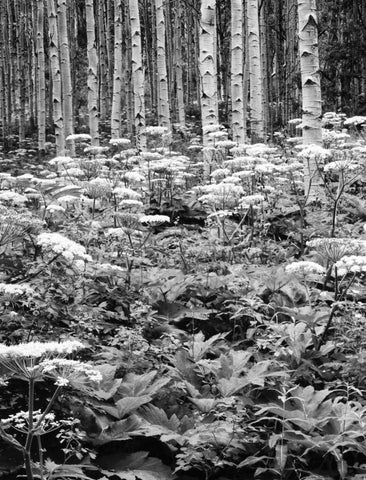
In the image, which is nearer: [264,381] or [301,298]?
[264,381]

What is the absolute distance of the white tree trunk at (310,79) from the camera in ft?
22.7

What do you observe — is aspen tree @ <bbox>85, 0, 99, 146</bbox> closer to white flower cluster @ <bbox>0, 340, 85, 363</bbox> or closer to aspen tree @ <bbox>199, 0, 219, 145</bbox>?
aspen tree @ <bbox>199, 0, 219, 145</bbox>

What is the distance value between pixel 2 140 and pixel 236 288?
21233 millimetres

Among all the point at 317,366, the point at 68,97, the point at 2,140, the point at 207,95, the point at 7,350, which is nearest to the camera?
the point at 7,350

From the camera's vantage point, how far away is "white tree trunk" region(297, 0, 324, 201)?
693 centimetres

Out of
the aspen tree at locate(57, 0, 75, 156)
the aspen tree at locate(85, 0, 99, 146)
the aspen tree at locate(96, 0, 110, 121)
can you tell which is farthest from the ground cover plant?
the aspen tree at locate(96, 0, 110, 121)

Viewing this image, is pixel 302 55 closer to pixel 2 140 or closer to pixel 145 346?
pixel 145 346

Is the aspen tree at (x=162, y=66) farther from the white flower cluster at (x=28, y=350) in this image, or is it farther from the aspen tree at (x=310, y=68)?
the white flower cluster at (x=28, y=350)

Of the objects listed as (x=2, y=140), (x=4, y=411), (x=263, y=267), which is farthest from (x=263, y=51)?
(x=4, y=411)

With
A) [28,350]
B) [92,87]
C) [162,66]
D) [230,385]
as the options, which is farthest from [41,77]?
[28,350]

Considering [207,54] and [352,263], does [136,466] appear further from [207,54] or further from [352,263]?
[207,54]

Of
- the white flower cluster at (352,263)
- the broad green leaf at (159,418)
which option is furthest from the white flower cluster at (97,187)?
the broad green leaf at (159,418)

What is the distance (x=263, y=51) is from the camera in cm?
2062

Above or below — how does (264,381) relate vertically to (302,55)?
below
